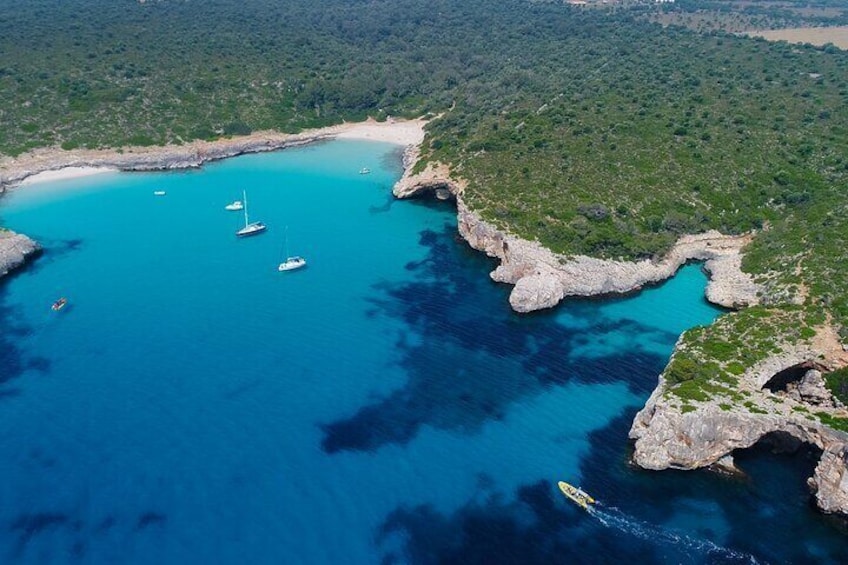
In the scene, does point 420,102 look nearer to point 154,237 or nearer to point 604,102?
point 604,102

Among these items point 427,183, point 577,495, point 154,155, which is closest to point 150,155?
point 154,155

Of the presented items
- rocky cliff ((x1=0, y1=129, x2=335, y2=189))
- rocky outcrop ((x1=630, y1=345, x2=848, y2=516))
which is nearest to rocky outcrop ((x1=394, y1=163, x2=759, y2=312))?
rocky outcrop ((x1=630, y1=345, x2=848, y2=516))

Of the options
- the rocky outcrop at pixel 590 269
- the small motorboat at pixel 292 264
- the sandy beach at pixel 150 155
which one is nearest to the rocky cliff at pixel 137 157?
the sandy beach at pixel 150 155

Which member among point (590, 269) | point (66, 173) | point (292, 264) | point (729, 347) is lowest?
point (729, 347)

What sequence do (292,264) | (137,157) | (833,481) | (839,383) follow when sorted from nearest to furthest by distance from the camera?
(833,481) < (839,383) < (292,264) < (137,157)

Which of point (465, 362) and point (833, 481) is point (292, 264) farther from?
point (833, 481)

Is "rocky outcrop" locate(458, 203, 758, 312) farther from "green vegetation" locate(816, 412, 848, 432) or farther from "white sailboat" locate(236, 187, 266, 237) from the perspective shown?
"white sailboat" locate(236, 187, 266, 237)
